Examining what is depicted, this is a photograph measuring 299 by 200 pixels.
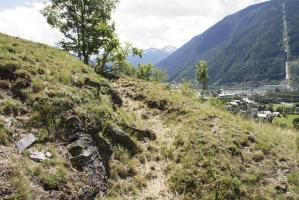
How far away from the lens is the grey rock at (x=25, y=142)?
1348 centimetres

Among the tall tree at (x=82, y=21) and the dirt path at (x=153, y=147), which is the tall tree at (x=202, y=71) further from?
the dirt path at (x=153, y=147)

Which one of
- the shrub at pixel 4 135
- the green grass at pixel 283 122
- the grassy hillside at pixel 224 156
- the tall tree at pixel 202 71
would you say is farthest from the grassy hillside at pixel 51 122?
the tall tree at pixel 202 71

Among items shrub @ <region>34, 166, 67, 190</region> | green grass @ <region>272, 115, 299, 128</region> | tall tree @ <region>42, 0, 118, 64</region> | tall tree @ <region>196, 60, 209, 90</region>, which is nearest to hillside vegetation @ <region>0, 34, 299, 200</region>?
shrub @ <region>34, 166, 67, 190</region>

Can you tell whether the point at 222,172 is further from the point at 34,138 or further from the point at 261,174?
the point at 34,138

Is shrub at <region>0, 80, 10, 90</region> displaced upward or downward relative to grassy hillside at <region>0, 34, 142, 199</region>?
upward

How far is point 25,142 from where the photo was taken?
13.8 m

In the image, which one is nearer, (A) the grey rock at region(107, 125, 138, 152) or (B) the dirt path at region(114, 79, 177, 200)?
(B) the dirt path at region(114, 79, 177, 200)

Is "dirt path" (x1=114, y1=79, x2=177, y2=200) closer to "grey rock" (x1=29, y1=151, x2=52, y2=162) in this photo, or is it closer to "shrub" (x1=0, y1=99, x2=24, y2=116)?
"grey rock" (x1=29, y1=151, x2=52, y2=162)

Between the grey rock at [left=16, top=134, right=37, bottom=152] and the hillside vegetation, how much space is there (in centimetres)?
21

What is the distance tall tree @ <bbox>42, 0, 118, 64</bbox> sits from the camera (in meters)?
43.3

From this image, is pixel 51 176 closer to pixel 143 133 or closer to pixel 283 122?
pixel 143 133

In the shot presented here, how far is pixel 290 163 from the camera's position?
17766 mm

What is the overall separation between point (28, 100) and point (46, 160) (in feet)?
14.4

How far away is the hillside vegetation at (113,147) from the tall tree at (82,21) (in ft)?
70.3
